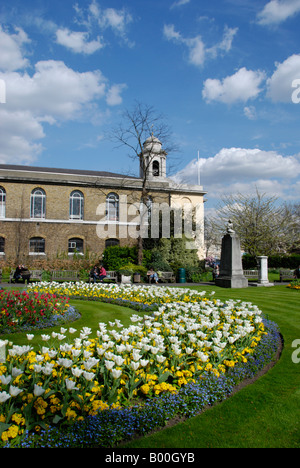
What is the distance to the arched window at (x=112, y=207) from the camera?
110 ft

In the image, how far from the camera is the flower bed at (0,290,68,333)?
7895mm

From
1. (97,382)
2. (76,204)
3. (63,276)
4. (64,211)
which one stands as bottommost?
(97,382)

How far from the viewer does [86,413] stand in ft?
11.8

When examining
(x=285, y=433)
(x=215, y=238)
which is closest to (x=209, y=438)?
(x=285, y=433)

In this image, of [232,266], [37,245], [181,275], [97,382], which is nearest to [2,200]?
[37,245]

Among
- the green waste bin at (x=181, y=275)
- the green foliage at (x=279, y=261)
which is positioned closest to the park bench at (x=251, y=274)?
the green waste bin at (x=181, y=275)

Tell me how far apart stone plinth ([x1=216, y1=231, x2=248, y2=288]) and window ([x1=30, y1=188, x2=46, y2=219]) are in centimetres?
1903

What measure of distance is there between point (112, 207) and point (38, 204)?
7.16 metres

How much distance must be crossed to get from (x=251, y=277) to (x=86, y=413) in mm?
21050

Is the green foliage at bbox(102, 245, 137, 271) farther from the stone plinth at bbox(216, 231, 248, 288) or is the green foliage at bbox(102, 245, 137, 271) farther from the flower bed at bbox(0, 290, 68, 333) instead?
the flower bed at bbox(0, 290, 68, 333)

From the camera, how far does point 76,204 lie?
32438 mm

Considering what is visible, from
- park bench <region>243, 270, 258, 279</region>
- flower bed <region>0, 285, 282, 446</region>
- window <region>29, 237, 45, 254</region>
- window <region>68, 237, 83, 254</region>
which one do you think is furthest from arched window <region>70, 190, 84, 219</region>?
flower bed <region>0, 285, 282, 446</region>

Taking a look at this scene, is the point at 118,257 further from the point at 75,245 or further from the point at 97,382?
the point at 97,382

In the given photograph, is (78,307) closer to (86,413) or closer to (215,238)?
(86,413)
